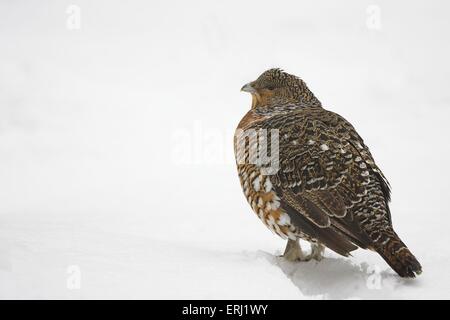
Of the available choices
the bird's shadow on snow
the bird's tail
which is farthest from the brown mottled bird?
the bird's shadow on snow

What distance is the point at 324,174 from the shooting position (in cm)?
445

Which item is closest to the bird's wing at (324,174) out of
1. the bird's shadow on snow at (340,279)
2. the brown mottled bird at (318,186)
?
the brown mottled bird at (318,186)

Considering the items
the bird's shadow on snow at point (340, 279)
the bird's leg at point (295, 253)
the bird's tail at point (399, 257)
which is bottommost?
the bird's shadow on snow at point (340, 279)

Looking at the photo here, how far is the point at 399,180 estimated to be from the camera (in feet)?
31.1

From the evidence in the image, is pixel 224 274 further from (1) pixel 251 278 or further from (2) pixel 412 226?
(2) pixel 412 226

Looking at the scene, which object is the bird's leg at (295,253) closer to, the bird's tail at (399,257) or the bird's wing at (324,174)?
the bird's wing at (324,174)

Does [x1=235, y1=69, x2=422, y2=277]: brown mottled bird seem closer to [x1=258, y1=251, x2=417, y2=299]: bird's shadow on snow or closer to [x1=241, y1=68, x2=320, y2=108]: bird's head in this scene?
[x1=258, y1=251, x2=417, y2=299]: bird's shadow on snow

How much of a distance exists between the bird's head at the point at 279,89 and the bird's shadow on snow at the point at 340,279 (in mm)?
1870

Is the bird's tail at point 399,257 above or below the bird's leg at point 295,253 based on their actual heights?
above

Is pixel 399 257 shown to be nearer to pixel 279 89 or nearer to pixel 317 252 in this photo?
pixel 317 252

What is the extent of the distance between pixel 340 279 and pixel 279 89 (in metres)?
2.46

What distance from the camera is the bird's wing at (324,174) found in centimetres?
427

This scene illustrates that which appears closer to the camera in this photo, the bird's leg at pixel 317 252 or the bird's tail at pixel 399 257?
the bird's tail at pixel 399 257

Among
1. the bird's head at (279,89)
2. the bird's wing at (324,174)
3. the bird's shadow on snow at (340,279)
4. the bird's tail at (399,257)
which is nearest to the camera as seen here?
the bird's tail at (399,257)
